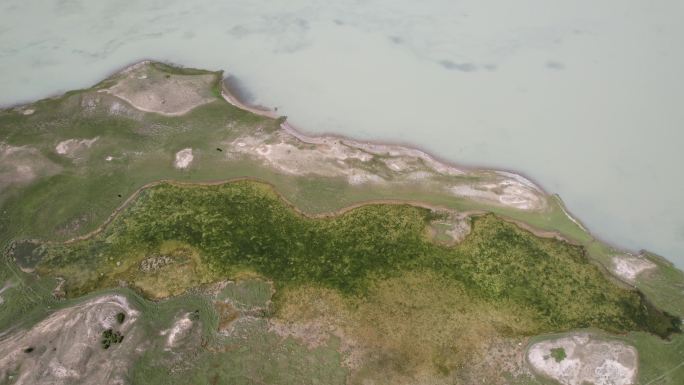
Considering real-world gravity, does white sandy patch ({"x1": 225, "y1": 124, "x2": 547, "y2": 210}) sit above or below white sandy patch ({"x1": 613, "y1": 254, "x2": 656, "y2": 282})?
above

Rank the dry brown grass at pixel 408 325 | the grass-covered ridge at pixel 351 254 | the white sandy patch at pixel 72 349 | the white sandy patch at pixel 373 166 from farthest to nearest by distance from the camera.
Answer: the white sandy patch at pixel 373 166 → the grass-covered ridge at pixel 351 254 → the dry brown grass at pixel 408 325 → the white sandy patch at pixel 72 349

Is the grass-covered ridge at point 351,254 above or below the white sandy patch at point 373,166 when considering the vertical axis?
below

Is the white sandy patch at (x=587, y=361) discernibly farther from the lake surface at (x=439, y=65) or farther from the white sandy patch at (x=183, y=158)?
the white sandy patch at (x=183, y=158)

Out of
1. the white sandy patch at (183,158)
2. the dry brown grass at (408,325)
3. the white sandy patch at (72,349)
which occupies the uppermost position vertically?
the white sandy patch at (183,158)

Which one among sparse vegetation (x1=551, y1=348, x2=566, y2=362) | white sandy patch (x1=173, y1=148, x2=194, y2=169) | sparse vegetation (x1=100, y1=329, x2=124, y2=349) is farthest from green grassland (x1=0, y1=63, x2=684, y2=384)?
sparse vegetation (x1=100, y1=329, x2=124, y2=349)

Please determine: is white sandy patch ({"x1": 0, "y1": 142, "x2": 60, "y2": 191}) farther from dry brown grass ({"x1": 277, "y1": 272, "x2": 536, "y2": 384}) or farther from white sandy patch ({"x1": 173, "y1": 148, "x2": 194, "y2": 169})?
dry brown grass ({"x1": 277, "y1": 272, "x2": 536, "y2": 384})

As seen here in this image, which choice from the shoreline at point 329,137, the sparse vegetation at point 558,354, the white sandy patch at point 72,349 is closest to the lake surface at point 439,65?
the shoreline at point 329,137

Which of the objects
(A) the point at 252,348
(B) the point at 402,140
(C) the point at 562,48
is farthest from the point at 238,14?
(A) the point at 252,348
